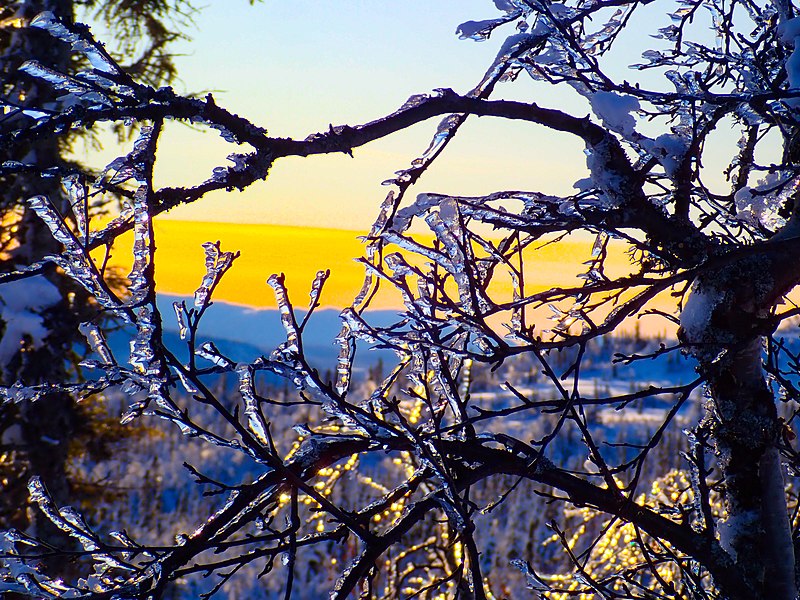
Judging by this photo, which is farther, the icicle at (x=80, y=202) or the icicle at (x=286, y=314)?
the icicle at (x=286, y=314)

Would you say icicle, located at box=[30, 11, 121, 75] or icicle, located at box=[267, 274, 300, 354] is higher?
icicle, located at box=[30, 11, 121, 75]

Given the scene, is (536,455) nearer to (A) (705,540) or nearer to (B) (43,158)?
(A) (705,540)

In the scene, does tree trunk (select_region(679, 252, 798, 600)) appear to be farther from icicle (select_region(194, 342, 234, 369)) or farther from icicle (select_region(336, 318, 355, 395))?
icicle (select_region(194, 342, 234, 369))

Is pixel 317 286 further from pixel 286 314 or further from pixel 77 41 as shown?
pixel 77 41

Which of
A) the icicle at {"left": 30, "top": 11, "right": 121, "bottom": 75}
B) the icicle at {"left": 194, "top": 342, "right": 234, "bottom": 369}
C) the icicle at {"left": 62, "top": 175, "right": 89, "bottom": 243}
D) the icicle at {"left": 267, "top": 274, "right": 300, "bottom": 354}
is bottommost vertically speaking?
the icicle at {"left": 194, "top": 342, "right": 234, "bottom": 369}

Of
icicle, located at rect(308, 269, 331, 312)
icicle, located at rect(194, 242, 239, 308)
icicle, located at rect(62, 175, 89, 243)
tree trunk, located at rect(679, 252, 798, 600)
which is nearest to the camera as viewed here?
icicle, located at rect(62, 175, 89, 243)

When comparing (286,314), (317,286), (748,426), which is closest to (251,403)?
(286,314)

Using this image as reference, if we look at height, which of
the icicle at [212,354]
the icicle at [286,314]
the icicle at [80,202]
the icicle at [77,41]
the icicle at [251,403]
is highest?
the icicle at [77,41]

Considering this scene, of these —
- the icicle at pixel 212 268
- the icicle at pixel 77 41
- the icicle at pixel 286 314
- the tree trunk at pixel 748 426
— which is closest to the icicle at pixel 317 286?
the icicle at pixel 286 314

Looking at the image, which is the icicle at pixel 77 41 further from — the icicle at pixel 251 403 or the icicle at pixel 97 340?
the icicle at pixel 251 403

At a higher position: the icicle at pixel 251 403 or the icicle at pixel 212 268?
the icicle at pixel 212 268

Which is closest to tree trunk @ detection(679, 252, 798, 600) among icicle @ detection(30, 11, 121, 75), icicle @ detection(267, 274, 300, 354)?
icicle @ detection(267, 274, 300, 354)

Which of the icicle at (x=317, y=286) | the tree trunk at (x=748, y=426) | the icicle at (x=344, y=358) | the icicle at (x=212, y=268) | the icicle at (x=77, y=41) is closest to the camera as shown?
the icicle at (x=77, y=41)

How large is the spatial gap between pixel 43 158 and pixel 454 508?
7.12 meters
